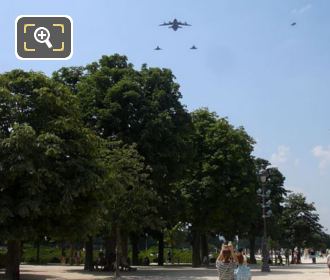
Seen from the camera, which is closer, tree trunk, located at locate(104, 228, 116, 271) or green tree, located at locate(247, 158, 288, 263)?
tree trunk, located at locate(104, 228, 116, 271)

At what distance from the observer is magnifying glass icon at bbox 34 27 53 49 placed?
1308 cm

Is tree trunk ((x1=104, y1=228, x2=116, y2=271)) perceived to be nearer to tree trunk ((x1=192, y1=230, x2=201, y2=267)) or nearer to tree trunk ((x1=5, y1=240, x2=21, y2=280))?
tree trunk ((x1=5, y1=240, x2=21, y2=280))

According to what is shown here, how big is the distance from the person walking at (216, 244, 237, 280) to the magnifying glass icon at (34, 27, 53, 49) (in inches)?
330

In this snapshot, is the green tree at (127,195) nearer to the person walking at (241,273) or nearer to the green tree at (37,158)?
the green tree at (37,158)

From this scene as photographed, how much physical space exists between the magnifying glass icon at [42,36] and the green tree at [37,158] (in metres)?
A: 12.9

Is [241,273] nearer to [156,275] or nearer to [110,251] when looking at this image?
[156,275]

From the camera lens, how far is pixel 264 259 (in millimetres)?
45531

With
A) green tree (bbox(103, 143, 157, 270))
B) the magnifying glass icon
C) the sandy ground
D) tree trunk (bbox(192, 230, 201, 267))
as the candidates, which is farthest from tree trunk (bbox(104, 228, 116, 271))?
the magnifying glass icon

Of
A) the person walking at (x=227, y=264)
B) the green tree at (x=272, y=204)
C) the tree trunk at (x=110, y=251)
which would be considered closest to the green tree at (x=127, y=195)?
the tree trunk at (x=110, y=251)

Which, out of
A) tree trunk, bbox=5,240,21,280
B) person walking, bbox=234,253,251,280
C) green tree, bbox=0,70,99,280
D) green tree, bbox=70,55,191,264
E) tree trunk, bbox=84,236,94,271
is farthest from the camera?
tree trunk, bbox=84,236,94,271

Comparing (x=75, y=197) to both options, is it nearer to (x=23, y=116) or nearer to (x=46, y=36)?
(x=23, y=116)

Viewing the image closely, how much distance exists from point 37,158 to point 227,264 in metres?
11.8

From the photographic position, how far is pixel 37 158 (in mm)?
26609

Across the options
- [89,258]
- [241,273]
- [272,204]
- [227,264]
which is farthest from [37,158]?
[272,204]
